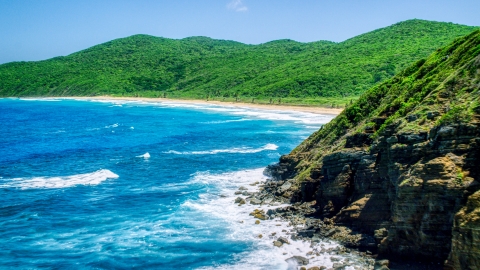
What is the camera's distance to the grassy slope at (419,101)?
19672mm

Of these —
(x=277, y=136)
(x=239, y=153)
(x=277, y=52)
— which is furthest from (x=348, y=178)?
(x=277, y=52)

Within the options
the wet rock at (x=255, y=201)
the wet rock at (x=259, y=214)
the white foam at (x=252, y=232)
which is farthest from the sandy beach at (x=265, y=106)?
the wet rock at (x=259, y=214)

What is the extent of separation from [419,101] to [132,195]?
908 inches

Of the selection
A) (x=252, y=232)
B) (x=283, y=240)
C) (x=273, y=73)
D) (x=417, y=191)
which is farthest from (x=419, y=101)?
(x=273, y=73)

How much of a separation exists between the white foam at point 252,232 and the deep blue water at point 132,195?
0.43 feet

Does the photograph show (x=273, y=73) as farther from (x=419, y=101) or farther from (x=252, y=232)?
(x=419, y=101)

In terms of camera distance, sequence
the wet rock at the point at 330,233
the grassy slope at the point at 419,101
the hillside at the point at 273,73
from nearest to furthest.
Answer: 1. the grassy slope at the point at 419,101
2. the wet rock at the point at 330,233
3. the hillside at the point at 273,73

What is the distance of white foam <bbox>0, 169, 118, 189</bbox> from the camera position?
37.3 m

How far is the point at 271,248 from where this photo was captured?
906 inches

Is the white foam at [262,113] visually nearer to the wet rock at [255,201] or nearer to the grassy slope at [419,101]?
the grassy slope at [419,101]

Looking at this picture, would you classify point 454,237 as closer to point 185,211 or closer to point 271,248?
point 271,248

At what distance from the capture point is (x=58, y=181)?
38906 mm

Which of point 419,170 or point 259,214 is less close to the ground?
point 419,170

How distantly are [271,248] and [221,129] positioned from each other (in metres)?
51.4
